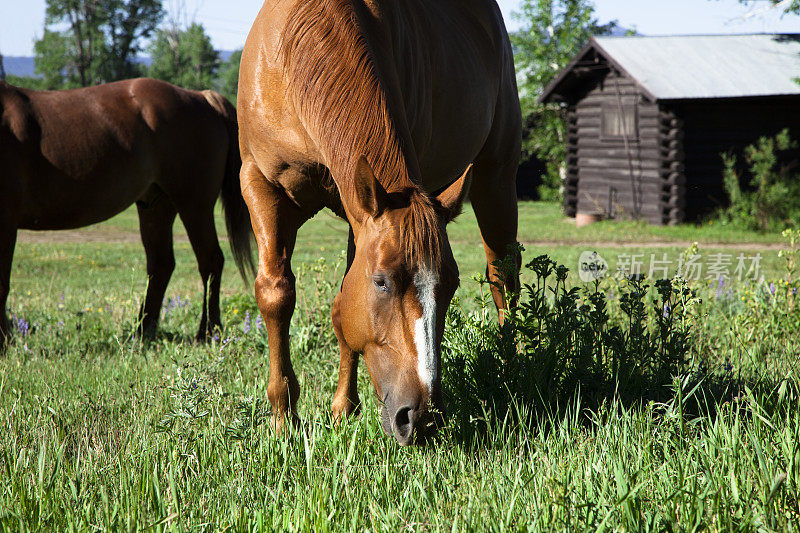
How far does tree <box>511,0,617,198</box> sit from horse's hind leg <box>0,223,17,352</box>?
24633mm

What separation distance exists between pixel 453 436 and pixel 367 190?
1075 mm

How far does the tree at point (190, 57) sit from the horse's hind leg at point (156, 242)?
47.0 metres

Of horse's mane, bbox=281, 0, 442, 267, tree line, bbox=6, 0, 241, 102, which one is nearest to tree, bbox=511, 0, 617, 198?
tree line, bbox=6, 0, 241, 102

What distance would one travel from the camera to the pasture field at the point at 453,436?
6.68ft

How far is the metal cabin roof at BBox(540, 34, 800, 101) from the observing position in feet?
52.1

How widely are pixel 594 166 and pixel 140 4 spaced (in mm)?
36486

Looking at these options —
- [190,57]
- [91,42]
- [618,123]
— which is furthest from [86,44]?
[618,123]

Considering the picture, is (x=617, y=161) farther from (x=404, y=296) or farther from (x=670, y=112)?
(x=404, y=296)

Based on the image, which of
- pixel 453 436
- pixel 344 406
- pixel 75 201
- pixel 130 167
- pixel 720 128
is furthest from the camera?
pixel 720 128

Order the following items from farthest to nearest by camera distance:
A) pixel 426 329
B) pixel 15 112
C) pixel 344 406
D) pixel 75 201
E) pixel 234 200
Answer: pixel 234 200 → pixel 75 201 → pixel 15 112 → pixel 344 406 → pixel 426 329

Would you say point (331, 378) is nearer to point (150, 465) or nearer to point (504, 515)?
point (150, 465)

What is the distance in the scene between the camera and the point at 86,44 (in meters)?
42.1

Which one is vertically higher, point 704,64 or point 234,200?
point 704,64

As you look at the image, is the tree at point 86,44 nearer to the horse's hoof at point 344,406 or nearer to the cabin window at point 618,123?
the cabin window at point 618,123
